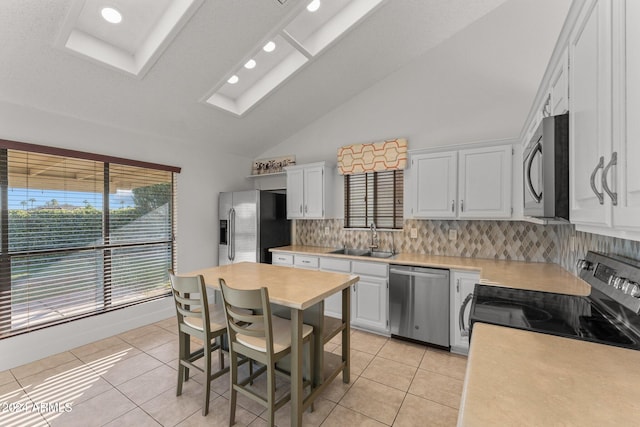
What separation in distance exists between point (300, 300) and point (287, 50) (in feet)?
9.18

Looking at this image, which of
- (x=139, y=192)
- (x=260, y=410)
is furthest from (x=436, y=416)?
(x=139, y=192)

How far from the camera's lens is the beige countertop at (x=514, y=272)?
1844mm

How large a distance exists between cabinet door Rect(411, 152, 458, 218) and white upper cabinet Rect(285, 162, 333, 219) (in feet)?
4.11

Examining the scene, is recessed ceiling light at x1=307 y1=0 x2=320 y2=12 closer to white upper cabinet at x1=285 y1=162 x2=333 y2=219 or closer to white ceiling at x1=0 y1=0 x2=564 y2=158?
white ceiling at x1=0 y1=0 x2=564 y2=158

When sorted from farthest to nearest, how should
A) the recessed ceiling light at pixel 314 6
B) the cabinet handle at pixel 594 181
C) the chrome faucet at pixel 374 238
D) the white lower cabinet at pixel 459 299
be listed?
the chrome faucet at pixel 374 238 → the white lower cabinet at pixel 459 299 → the recessed ceiling light at pixel 314 6 → the cabinet handle at pixel 594 181

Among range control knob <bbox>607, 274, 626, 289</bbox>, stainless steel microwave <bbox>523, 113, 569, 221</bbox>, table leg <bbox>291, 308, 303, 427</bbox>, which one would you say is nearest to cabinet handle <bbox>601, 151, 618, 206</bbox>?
stainless steel microwave <bbox>523, 113, 569, 221</bbox>

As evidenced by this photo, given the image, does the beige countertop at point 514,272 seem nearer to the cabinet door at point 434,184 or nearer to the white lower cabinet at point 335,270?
the white lower cabinet at point 335,270

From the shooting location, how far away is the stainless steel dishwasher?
2836 millimetres

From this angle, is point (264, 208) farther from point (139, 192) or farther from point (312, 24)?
point (312, 24)

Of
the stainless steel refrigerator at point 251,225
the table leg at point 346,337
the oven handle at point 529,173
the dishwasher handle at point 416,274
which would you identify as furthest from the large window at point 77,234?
the oven handle at point 529,173

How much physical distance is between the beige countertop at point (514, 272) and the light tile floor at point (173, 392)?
93 centimetres

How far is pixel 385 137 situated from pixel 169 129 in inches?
114

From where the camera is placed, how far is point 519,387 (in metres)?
0.76

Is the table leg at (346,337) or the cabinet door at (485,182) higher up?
the cabinet door at (485,182)
